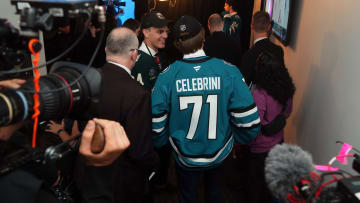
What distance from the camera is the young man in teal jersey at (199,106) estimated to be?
72.3 inches

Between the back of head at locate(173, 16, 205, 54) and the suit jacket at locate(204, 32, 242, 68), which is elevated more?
the back of head at locate(173, 16, 205, 54)

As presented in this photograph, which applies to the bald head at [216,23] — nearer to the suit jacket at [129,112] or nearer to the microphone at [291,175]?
the suit jacket at [129,112]

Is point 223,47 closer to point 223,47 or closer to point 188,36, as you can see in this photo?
point 223,47

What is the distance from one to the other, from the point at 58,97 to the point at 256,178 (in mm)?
1680

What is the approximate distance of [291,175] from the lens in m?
0.85

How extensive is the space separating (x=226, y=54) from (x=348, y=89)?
1.87 metres

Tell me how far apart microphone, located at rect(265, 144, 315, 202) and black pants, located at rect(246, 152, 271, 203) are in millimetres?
1384

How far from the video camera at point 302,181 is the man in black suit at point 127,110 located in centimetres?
89

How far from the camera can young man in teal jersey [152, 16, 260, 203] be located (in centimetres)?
184

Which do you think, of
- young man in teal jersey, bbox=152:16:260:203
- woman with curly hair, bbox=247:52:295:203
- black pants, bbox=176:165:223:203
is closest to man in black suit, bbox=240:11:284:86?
woman with curly hair, bbox=247:52:295:203

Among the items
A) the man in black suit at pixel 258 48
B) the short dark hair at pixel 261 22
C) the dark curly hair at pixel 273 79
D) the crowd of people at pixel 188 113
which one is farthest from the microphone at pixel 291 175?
the short dark hair at pixel 261 22

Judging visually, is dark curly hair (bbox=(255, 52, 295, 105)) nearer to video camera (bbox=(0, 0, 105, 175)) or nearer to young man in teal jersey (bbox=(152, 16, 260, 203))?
young man in teal jersey (bbox=(152, 16, 260, 203))

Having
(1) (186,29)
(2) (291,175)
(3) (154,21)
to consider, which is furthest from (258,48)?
(2) (291,175)

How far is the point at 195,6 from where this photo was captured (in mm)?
7047
